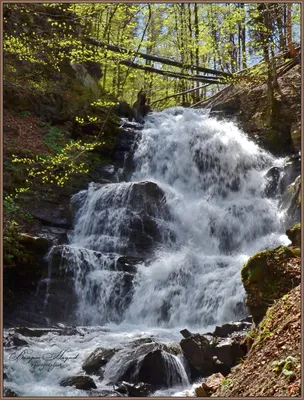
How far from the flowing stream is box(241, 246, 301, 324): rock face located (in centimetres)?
168

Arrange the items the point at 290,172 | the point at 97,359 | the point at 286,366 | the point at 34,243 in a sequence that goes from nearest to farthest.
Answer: the point at 286,366, the point at 97,359, the point at 34,243, the point at 290,172

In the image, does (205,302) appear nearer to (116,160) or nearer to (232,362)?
(232,362)

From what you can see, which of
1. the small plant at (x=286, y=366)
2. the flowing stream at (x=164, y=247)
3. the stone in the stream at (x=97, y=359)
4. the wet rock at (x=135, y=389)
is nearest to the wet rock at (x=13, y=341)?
the flowing stream at (x=164, y=247)

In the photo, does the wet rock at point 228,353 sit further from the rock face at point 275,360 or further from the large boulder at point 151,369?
the rock face at point 275,360

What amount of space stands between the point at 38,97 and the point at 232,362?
44.8 feet

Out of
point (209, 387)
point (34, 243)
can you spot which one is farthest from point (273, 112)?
point (209, 387)

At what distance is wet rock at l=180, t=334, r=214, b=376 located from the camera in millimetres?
6566

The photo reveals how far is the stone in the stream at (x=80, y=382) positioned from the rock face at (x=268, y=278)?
2.75 metres

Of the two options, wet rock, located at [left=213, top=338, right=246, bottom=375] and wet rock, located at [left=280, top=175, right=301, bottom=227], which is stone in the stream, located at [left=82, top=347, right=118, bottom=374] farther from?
wet rock, located at [left=280, top=175, right=301, bottom=227]

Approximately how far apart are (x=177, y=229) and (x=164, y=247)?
107 cm

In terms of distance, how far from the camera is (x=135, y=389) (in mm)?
6168

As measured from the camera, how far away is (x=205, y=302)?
9.66 metres

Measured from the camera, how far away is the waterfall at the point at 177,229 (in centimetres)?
1005

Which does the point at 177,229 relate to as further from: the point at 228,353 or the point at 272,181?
the point at 228,353
